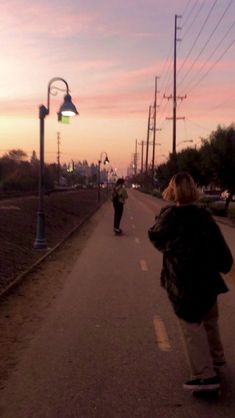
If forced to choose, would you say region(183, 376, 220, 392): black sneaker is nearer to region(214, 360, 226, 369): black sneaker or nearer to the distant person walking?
region(214, 360, 226, 369): black sneaker

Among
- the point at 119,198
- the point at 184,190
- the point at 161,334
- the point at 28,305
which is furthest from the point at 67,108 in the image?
the point at 184,190

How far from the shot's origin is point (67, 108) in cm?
1808

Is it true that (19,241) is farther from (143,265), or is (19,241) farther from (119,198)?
(119,198)

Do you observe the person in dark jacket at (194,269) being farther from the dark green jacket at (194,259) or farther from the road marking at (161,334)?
the road marking at (161,334)

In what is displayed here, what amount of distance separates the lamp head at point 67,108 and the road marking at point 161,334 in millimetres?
9871

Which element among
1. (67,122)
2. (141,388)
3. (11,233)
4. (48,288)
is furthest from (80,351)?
(11,233)

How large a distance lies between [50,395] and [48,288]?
6.37m

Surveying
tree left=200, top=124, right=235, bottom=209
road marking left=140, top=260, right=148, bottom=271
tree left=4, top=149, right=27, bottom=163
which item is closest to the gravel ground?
road marking left=140, top=260, right=148, bottom=271

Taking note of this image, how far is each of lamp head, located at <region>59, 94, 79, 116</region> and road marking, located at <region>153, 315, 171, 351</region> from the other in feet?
32.4

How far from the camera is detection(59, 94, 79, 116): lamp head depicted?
18.1m

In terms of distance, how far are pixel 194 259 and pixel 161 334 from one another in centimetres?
267

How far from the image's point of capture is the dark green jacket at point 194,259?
5.71 meters

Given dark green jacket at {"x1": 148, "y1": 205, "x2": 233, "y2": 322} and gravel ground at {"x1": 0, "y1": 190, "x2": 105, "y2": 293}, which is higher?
dark green jacket at {"x1": 148, "y1": 205, "x2": 233, "y2": 322}

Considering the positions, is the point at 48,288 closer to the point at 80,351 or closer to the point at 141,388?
the point at 80,351
